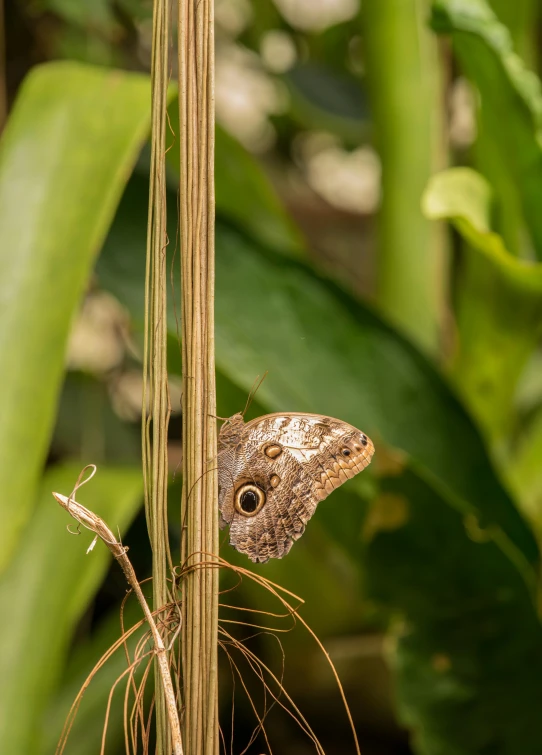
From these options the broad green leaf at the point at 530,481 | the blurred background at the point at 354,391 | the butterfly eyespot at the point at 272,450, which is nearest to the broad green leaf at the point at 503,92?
the blurred background at the point at 354,391

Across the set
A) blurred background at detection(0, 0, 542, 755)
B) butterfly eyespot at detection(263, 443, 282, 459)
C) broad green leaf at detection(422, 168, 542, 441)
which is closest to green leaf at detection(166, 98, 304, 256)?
blurred background at detection(0, 0, 542, 755)

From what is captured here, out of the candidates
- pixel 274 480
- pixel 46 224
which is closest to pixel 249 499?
pixel 274 480

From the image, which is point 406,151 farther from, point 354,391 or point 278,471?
point 278,471

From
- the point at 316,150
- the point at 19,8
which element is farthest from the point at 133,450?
the point at 316,150

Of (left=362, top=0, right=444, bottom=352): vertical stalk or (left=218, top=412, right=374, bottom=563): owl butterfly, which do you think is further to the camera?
(left=362, top=0, right=444, bottom=352): vertical stalk

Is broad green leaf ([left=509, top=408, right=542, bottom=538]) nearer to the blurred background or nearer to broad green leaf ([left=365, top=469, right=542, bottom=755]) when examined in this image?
the blurred background
